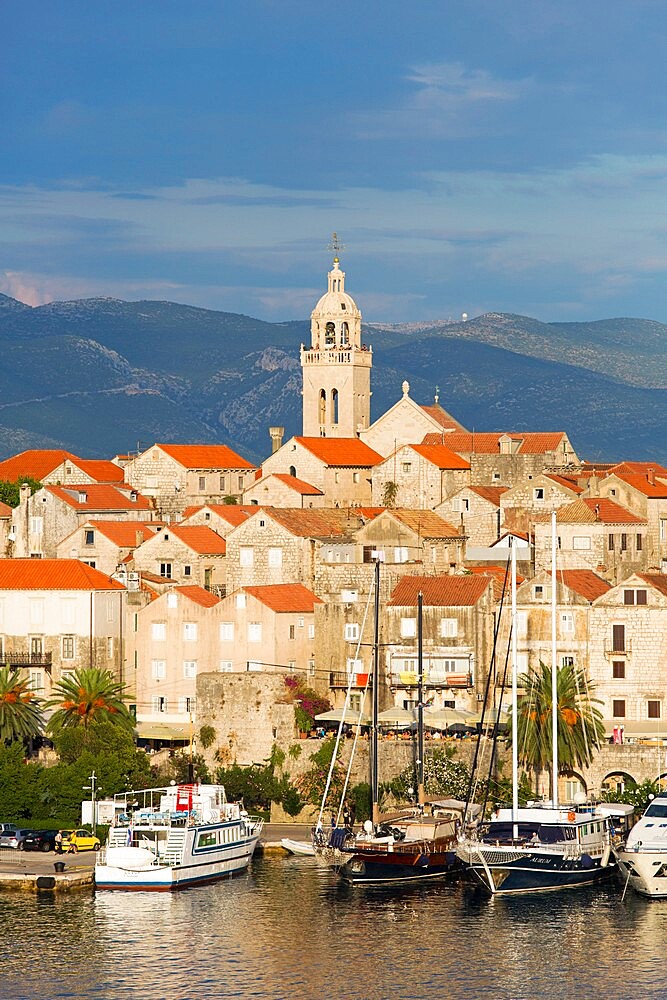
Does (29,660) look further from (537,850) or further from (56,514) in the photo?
(537,850)

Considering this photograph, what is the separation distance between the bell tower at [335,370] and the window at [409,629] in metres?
43.7

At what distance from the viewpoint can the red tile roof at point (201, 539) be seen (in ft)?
307

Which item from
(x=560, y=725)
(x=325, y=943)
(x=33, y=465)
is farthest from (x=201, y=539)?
(x=325, y=943)

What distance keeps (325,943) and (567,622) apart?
23.7 meters

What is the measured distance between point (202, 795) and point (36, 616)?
61.8 ft

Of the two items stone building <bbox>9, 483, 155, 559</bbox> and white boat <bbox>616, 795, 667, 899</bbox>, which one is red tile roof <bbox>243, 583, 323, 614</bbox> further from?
white boat <bbox>616, 795, 667, 899</bbox>

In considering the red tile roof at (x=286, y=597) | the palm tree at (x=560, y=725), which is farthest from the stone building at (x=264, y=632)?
the palm tree at (x=560, y=725)

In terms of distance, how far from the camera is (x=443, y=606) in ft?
271

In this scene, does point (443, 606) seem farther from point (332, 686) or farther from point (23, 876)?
point (23, 876)

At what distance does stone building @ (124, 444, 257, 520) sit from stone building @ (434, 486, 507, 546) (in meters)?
16.2

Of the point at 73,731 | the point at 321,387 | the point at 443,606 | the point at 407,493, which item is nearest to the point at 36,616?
the point at 73,731

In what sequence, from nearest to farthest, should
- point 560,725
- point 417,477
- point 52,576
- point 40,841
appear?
point 40,841
point 560,725
point 52,576
point 417,477

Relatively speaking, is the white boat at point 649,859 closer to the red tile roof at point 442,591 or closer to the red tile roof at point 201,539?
the red tile roof at point 442,591

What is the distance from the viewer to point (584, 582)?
273 feet
